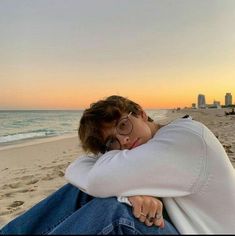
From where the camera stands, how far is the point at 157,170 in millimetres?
1353

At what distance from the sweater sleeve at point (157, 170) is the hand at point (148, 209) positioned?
2cm

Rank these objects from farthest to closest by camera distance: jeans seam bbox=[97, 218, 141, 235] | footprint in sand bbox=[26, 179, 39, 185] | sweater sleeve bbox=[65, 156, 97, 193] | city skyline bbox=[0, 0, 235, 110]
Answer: city skyline bbox=[0, 0, 235, 110] → footprint in sand bbox=[26, 179, 39, 185] → sweater sleeve bbox=[65, 156, 97, 193] → jeans seam bbox=[97, 218, 141, 235]

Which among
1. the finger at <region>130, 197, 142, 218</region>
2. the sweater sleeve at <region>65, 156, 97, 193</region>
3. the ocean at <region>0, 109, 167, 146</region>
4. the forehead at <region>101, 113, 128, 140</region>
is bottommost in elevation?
the ocean at <region>0, 109, 167, 146</region>

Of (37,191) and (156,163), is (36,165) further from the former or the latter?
(156,163)

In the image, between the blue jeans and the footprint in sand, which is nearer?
the blue jeans

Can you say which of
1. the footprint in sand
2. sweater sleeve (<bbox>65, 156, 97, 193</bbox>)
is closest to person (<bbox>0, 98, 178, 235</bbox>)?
sweater sleeve (<bbox>65, 156, 97, 193</bbox>)

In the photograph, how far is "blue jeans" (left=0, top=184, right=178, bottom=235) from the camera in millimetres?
1305

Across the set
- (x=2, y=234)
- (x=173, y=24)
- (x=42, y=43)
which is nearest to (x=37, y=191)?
(x=2, y=234)

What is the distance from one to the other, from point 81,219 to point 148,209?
0.79 feet

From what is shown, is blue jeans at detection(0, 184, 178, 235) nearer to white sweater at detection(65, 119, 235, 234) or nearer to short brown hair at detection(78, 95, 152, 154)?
white sweater at detection(65, 119, 235, 234)

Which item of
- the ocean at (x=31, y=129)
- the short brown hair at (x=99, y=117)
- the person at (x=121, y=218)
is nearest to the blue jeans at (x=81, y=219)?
the person at (x=121, y=218)

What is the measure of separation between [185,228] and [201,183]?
18cm

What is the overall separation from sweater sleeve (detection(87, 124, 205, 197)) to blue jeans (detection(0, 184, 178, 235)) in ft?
0.19

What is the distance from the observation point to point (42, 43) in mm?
14531
